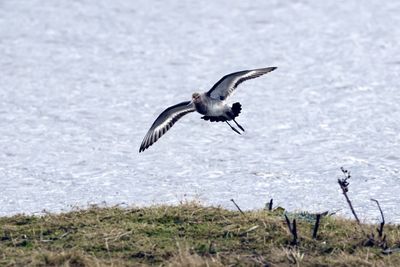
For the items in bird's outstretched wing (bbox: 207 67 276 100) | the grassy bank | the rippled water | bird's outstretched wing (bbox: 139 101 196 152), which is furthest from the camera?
the rippled water

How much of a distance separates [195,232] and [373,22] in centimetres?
1035

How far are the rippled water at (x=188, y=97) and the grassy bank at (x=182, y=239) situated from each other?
3.50ft

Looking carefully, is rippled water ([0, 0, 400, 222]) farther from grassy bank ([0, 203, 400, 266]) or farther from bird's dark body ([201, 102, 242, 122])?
grassy bank ([0, 203, 400, 266])

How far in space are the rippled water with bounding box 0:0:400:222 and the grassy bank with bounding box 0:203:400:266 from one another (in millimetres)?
1068

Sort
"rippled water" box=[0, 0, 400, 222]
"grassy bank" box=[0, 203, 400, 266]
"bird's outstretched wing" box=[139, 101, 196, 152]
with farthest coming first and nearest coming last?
"rippled water" box=[0, 0, 400, 222], "bird's outstretched wing" box=[139, 101, 196, 152], "grassy bank" box=[0, 203, 400, 266]

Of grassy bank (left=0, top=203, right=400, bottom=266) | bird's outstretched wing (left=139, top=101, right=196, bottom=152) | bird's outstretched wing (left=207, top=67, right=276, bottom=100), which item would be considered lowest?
grassy bank (left=0, top=203, right=400, bottom=266)

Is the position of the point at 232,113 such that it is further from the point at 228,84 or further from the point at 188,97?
the point at 188,97

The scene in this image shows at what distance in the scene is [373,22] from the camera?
17156mm

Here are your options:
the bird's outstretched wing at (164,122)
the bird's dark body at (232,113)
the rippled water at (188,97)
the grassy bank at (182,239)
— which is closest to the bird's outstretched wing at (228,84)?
the bird's dark body at (232,113)

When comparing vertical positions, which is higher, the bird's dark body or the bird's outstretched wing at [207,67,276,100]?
the bird's outstretched wing at [207,67,276,100]

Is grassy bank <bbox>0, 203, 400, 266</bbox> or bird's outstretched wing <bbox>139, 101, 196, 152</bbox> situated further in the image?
bird's outstretched wing <bbox>139, 101, 196, 152</bbox>

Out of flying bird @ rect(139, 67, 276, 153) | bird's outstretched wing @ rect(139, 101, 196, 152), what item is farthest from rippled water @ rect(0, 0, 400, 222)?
flying bird @ rect(139, 67, 276, 153)

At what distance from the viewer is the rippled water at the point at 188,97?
9.81 m

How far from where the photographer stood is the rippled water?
32.2 ft
